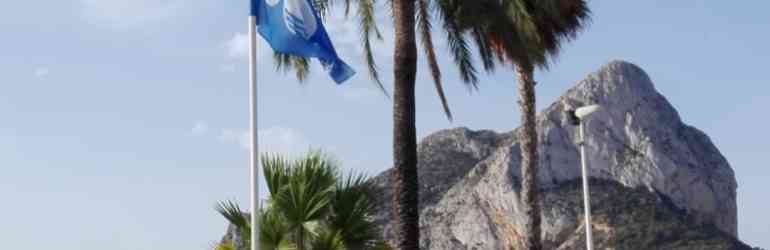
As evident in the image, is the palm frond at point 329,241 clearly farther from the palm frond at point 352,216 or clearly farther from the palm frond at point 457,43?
the palm frond at point 457,43

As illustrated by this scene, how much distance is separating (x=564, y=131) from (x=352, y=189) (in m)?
106

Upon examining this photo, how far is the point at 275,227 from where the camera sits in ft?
55.7

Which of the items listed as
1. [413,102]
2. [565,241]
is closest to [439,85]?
[413,102]

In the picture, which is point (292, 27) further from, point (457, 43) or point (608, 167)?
point (608, 167)

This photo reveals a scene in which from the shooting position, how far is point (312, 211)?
664 inches

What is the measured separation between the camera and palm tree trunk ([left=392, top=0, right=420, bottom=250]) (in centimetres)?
1938

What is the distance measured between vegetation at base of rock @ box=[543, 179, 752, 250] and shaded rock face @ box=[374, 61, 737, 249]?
1.79 feet

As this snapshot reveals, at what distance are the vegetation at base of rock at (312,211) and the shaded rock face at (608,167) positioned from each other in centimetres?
10239

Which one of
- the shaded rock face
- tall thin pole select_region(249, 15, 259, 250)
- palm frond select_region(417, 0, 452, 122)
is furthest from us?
the shaded rock face

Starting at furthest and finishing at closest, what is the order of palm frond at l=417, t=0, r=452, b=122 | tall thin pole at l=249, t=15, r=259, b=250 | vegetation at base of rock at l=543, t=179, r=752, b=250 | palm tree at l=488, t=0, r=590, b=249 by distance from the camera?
vegetation at base of rock at l=543, t=179, r=752, b=250 → palm tree at l=488, t=0, r=590, b=249 → palm frond at l=417, t=0, r=452, b=122 → tall thin pole at l=249, t=15, r=259, b=250

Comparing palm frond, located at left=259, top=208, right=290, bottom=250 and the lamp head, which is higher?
the lamp head

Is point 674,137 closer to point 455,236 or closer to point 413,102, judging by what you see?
point 455,236

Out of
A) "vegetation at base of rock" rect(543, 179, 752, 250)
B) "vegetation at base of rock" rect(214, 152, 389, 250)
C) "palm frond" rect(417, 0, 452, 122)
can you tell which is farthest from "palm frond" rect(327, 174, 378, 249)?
"vegetation at base of rock" rect(543, 179, 752, 250)

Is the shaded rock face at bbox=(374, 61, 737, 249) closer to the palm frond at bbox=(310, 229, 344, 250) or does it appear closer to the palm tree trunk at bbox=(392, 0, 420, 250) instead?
the palm tree trunk at bbox=(392, 0, 420, 250)
